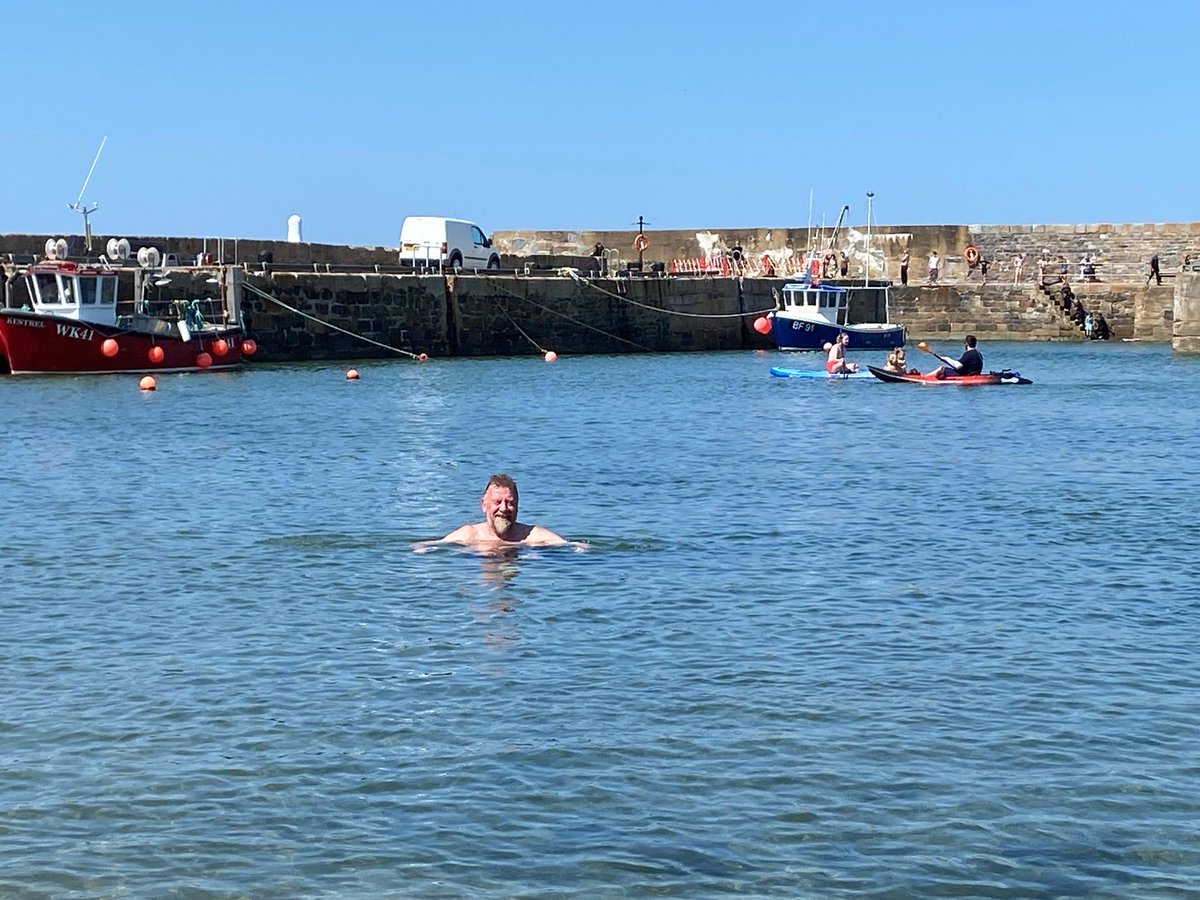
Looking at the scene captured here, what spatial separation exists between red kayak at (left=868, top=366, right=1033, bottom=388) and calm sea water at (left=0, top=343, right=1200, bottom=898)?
13.8 m

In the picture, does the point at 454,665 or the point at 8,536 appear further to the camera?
the point at 8,536

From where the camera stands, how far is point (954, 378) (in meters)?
33.6

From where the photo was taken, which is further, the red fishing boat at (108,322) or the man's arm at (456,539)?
the red fishing boat at (108,322)

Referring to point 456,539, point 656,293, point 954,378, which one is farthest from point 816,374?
point 456,539

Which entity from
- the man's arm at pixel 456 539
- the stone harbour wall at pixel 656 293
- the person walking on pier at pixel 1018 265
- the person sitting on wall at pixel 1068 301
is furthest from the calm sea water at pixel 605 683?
the person walking on pier at pixel 1018 265

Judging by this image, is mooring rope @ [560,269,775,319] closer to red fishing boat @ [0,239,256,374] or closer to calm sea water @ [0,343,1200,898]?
red fishing boat @ [0,239,256,374]

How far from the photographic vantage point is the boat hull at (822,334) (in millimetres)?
47625

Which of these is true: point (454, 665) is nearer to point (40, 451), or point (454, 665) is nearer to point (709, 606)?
point (709, 606)

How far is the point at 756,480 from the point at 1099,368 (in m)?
25.6

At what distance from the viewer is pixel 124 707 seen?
8.55 m

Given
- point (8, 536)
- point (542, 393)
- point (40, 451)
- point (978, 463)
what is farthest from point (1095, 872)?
point (542, 393)

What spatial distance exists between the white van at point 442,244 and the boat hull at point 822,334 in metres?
8.41

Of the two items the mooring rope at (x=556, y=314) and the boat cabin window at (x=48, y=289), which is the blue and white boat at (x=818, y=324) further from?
the boat cabin window at (x=48, y=289)

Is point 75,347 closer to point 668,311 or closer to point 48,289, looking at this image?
point 48,289
